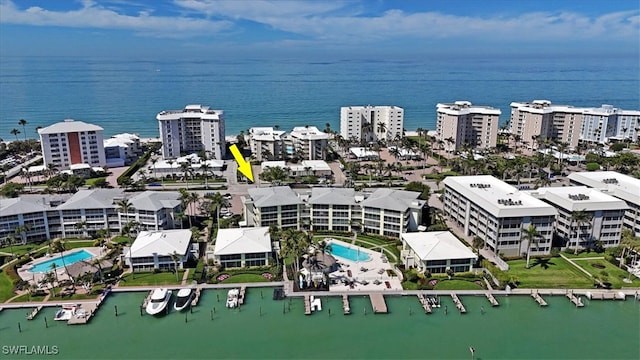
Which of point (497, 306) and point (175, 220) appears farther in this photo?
point (175, 220)

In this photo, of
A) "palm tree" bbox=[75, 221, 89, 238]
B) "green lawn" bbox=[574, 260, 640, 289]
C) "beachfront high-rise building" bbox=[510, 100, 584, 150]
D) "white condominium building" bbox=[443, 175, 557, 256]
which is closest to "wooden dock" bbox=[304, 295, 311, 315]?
"white condominium building" bbox=[443, 175, 557, 256]

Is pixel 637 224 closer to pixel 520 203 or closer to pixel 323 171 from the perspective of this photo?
pixel 520 203

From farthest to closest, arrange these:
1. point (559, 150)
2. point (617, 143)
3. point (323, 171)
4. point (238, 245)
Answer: point (617, 143)
point (559, 150)
point (323, 171)
point (238, 245)

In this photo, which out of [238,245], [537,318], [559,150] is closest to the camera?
[537,318]

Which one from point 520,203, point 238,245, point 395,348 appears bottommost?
point 395,348

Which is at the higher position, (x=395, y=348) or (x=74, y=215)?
(x=74, y=215)

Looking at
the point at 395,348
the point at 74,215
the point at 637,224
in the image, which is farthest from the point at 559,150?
the point at 74,215

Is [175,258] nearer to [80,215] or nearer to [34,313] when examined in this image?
[34,313]

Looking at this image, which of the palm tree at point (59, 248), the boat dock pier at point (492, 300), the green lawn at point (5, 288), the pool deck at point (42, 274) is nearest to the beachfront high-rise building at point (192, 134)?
the pool deck at point (42, 274)
